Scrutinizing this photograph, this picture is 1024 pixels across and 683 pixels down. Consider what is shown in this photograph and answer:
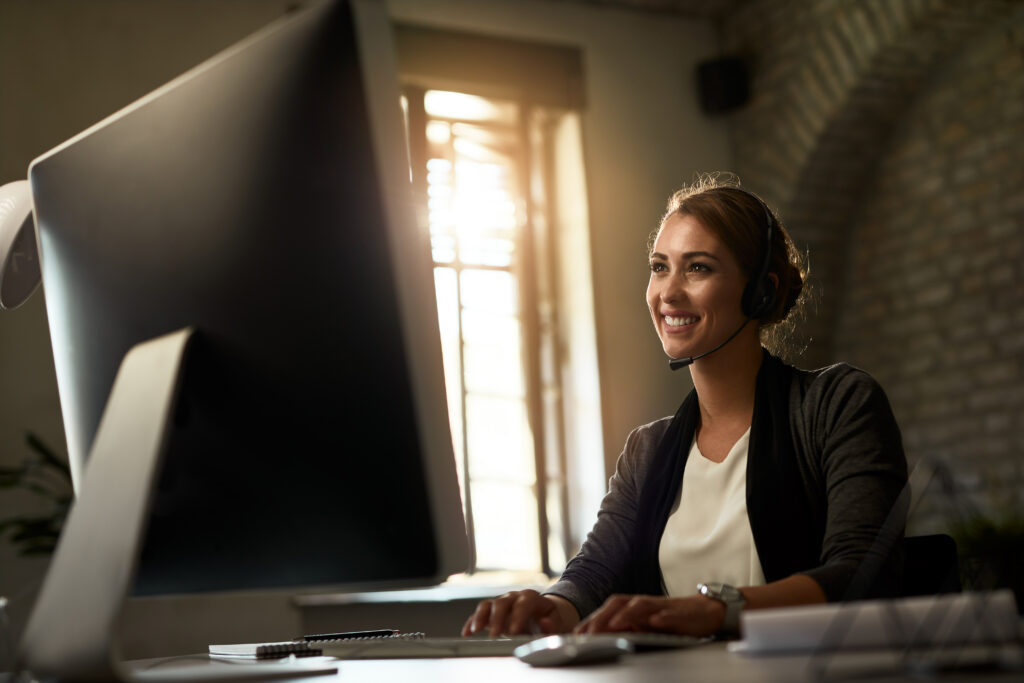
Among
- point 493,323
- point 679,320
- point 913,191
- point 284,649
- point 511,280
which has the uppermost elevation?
point 913,191

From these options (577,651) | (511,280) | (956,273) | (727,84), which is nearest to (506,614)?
(577,651)

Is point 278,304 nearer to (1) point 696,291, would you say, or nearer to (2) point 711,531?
(2) point 711,531

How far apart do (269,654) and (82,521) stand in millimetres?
491

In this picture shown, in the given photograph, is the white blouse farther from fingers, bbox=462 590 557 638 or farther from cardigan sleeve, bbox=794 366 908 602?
fingers, bbox=462 590 557 638

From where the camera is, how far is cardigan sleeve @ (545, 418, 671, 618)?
1.80 metres

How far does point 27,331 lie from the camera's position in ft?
12.7

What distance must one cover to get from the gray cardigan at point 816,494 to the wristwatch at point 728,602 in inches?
6.5

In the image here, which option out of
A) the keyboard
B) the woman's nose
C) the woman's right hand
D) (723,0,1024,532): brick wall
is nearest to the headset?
the woman's nose

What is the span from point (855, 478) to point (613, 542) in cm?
50

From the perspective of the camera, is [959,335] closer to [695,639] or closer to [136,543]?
[695,639]

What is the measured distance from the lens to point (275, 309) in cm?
89

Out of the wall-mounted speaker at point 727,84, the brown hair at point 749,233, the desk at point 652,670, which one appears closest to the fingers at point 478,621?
the desk at point 652,670

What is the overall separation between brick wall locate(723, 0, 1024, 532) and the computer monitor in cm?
347

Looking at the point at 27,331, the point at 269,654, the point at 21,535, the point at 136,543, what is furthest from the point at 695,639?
the point at 27,331
